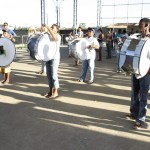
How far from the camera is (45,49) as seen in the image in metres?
6.54

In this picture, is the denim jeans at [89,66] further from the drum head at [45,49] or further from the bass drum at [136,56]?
the bass drum at [136,56]

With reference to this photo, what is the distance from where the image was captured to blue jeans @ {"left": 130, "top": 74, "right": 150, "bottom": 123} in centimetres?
474

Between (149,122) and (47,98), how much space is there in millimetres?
2568

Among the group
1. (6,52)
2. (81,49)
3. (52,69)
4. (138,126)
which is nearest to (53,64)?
(52,69)

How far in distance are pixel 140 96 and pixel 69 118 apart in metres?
1.39

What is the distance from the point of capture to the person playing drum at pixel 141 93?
178 inches

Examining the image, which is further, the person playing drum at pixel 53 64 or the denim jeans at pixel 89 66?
the denim jeans at pixel 89 66

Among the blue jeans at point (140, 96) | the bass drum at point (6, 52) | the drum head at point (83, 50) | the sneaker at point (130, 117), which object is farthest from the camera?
the drum head at point (83, 50)

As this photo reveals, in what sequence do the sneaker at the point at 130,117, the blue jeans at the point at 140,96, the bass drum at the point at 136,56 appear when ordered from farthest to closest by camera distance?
1. the sneaker at the point at 130,117
2. the blue jeans at the point at 140,96
3. the bass drum at the point at 136,56

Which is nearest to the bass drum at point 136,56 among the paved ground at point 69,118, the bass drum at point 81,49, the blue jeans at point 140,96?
the blue jeans at point 140,96

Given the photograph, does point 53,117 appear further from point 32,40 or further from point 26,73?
point 26,73

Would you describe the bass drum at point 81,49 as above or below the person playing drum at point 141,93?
above

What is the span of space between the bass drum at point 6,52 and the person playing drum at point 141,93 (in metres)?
3.58

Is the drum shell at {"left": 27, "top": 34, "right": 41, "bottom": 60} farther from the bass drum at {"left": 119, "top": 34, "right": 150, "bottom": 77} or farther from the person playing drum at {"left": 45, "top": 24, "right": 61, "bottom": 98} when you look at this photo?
the bass drum at {"left": 119, "top": 34, "right": 150, "bottom": 77}
